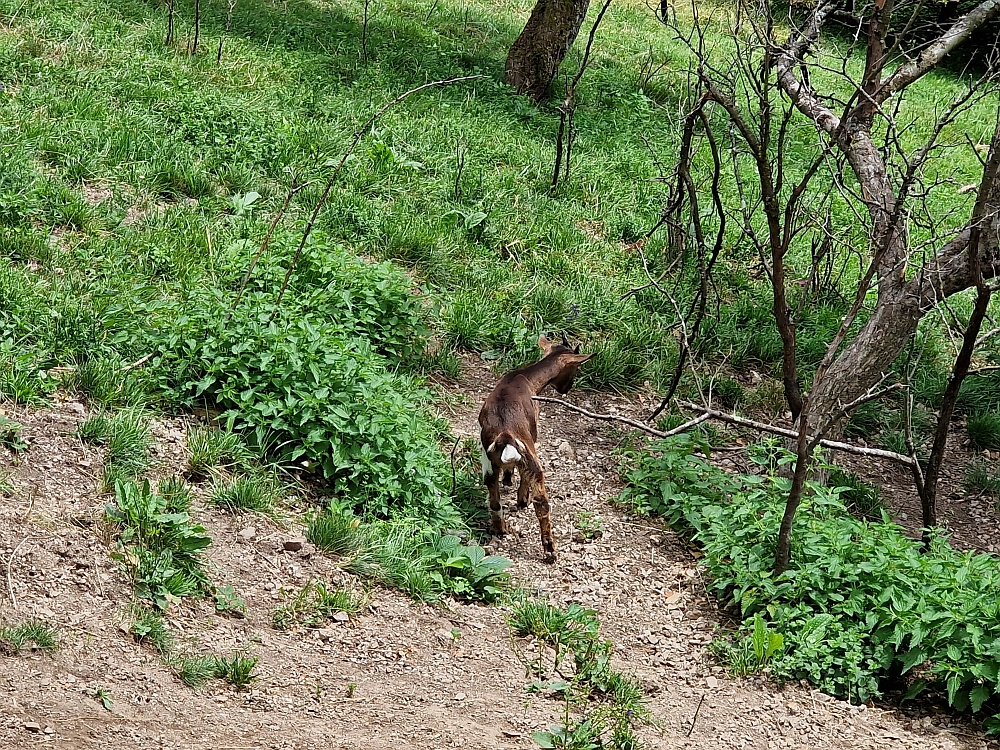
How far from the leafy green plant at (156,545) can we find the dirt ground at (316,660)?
0.29 feet

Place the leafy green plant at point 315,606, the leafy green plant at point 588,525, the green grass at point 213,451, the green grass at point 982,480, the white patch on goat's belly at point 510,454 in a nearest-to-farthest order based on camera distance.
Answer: the leafy green plant at point 315,606
the green grass at point 213,451
the white patch on goat's belly at point 510,454
the leafy green plant at point 588,525
the green grass at point 982,480

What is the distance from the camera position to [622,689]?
15.6 feet

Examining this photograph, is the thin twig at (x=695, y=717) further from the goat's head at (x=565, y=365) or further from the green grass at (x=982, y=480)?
the green grass at (x=982, y=480)

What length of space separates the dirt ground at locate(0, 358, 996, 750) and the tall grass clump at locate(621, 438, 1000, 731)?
0.56 feet

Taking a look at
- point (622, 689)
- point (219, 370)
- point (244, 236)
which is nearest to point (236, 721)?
point (622, 689)

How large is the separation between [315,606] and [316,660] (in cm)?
37

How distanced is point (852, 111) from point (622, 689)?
3865mm

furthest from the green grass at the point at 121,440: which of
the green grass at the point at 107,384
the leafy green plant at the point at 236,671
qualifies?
the leafy green plant at the point at 236,671

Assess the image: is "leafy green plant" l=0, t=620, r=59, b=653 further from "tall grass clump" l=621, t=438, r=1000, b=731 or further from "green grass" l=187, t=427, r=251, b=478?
"tall grass clump" l=621, t=438, r=1000, b=731


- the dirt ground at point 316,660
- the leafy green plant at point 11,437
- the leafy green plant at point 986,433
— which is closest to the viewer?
the dirt ground at point 316,660

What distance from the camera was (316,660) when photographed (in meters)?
4.59

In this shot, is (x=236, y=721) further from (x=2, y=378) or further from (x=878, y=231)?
(x=878, y=231)

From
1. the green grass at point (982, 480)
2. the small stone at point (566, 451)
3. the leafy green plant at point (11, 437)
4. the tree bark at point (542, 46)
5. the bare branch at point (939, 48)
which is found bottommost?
the small stone at point (566, 451)

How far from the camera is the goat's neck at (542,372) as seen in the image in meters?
6.33
